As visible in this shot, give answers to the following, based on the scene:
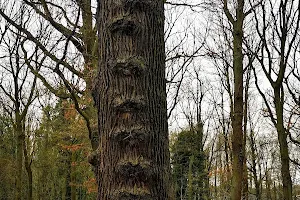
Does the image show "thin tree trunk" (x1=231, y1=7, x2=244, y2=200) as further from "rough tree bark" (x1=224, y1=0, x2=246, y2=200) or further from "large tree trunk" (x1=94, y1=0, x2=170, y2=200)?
"large tree trunk" (x1=94, y1=0, x2=170, y2=200)

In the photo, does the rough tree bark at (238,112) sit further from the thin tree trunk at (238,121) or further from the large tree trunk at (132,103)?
the large tree trunk at (132,103)

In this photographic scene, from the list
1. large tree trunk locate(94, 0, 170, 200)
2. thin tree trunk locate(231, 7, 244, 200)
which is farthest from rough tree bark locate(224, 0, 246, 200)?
large tree trunk locate(94, 0, 170, 200)

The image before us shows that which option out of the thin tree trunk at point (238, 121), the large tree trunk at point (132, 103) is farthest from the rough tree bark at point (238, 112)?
the large tree trunk at point (132, 103)

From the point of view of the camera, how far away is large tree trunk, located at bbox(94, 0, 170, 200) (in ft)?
5.16

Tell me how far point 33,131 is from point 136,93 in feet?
58.4

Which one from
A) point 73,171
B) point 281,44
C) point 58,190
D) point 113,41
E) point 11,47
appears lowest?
point 58,190

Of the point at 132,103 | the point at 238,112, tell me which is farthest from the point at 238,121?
the point at 132,103

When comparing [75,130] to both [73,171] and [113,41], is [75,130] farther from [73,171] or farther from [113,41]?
[113,41]

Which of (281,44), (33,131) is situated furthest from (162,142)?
(33,131)

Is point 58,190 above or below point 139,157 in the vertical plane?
below

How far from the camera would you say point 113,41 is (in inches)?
67.2

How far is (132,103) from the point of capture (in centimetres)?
161

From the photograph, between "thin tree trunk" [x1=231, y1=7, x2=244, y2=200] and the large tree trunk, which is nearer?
the large tree trunk

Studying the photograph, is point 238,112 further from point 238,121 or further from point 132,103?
point 132,103
